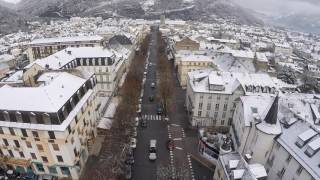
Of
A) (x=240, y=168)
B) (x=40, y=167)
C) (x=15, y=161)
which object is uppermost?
(x=240, y=168)

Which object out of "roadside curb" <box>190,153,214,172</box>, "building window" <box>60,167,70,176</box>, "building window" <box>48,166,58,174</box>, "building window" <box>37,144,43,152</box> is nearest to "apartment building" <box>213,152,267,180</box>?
"roadside curb" <box>190,153,214,172</box>

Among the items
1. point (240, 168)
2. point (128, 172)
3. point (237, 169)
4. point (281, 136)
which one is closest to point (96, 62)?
point (128, 172)

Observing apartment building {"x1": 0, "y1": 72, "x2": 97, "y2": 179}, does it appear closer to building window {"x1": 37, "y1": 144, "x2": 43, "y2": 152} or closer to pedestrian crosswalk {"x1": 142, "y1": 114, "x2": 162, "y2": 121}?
building window {"x1": 37, "y1": 144, "x2": 43, "y2": 152}

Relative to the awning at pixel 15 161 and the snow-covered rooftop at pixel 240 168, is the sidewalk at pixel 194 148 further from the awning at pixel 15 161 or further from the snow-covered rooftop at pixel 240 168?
the awning at pixel 15 161

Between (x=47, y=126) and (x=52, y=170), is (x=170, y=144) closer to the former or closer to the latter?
(x=52, y=170)

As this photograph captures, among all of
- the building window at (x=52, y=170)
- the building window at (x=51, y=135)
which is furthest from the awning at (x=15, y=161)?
the building window at (x=51, y=135)

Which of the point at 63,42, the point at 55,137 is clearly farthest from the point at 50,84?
the point at 63,42

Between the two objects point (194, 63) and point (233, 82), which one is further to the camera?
point (194, 63)
